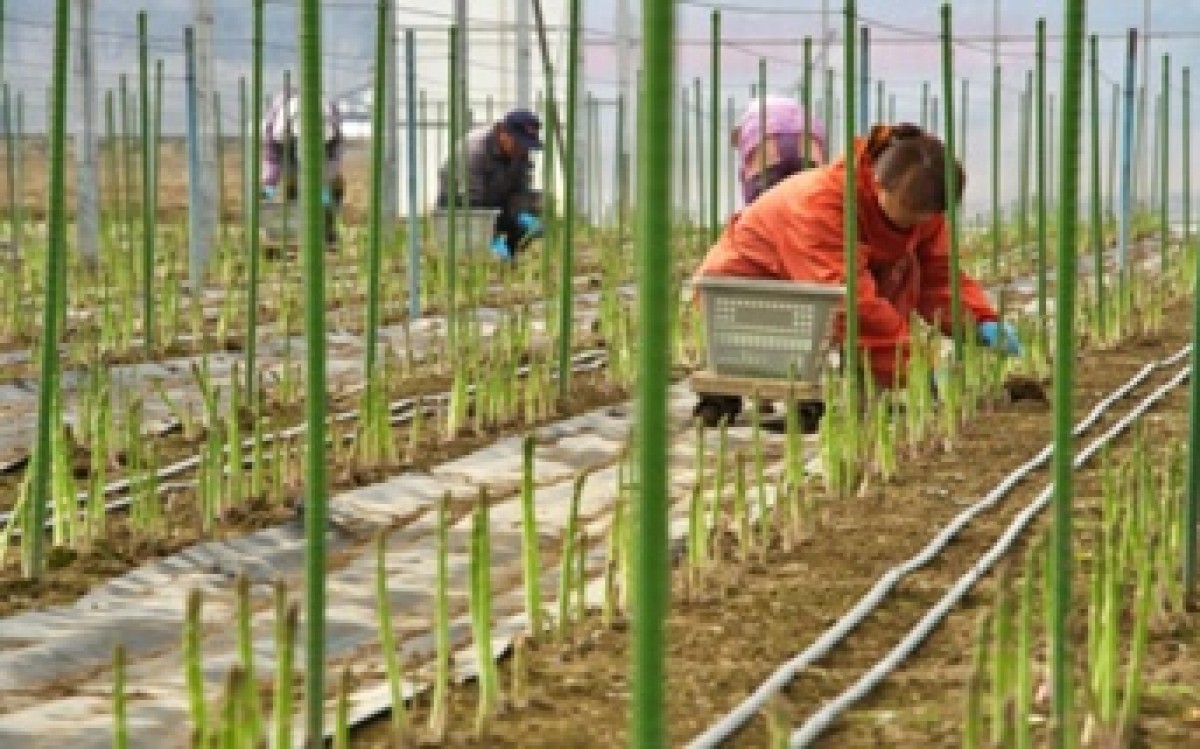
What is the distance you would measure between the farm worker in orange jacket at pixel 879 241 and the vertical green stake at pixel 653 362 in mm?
3810

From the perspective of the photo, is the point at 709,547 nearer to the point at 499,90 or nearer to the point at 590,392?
the point at 590,392

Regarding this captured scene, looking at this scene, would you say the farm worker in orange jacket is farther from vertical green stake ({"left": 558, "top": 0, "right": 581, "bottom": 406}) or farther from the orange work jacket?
vertical green stake ({"left": 558, "top": 0, "right": 581, "bottom": 406})

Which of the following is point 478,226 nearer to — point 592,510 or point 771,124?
point 771,124

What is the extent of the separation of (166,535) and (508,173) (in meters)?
7.82

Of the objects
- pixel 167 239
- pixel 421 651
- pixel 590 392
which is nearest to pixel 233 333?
pixel 590 392

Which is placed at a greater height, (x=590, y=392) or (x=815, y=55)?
(x=815, y=55)

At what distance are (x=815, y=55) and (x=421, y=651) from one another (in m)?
13.2

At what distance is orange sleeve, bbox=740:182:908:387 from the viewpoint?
544cm

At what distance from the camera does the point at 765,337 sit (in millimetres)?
5617

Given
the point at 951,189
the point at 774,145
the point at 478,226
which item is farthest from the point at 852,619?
the point at 478,226

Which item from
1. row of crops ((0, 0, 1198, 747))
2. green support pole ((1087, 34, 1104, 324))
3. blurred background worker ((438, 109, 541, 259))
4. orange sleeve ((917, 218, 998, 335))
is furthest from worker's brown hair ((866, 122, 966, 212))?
blurred background worker ((438, 109, 541, 259))

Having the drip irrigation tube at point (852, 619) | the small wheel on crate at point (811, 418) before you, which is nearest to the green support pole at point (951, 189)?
the small wheel on crate at point (811, 418)

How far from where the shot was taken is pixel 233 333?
788cm

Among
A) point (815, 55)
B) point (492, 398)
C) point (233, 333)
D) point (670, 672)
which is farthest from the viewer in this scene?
point (815, 55)
